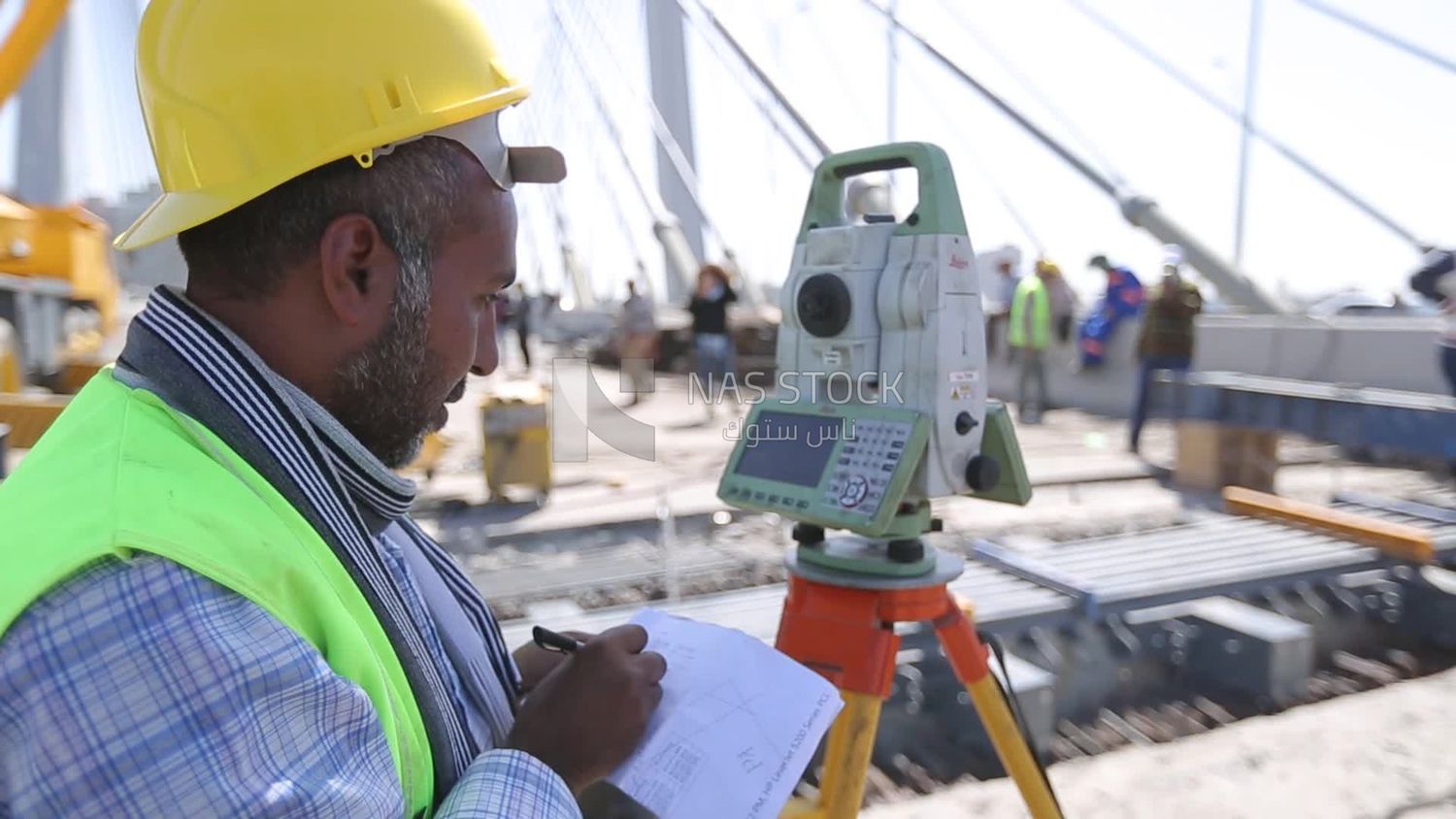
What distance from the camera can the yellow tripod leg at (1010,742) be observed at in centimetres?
186

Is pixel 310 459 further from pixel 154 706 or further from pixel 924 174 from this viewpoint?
pixel 924 174

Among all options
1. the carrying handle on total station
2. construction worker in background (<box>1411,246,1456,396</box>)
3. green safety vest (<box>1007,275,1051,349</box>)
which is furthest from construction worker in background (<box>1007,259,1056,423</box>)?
the carrying handle on total station

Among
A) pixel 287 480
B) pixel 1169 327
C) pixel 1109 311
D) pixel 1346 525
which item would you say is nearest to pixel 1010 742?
pixel 287 480

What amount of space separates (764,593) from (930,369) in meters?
1.66

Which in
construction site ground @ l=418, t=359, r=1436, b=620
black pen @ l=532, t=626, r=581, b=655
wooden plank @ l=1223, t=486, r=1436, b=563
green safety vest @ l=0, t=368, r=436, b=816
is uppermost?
green safety vest @ l=0, t=368, r=436, b=816

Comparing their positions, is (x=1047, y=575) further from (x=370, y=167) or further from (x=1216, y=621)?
(x=370, y=167)

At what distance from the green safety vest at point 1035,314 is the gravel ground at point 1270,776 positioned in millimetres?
6784

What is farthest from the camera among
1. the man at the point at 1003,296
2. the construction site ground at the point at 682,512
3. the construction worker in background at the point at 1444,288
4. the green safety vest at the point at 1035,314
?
the man at the point at 1003,296

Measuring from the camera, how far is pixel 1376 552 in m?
3.90

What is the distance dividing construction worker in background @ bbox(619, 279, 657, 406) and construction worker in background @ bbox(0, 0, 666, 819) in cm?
1093

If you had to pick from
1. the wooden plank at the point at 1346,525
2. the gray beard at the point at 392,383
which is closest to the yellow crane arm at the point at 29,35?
the gray beard at the point at 392,383

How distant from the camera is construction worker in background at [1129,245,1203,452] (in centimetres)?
712

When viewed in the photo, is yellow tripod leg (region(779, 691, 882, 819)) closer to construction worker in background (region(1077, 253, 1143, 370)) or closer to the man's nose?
the man's nose

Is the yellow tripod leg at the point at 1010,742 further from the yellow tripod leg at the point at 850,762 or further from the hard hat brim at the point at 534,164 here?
the hard hat brim at the point at 534,164
